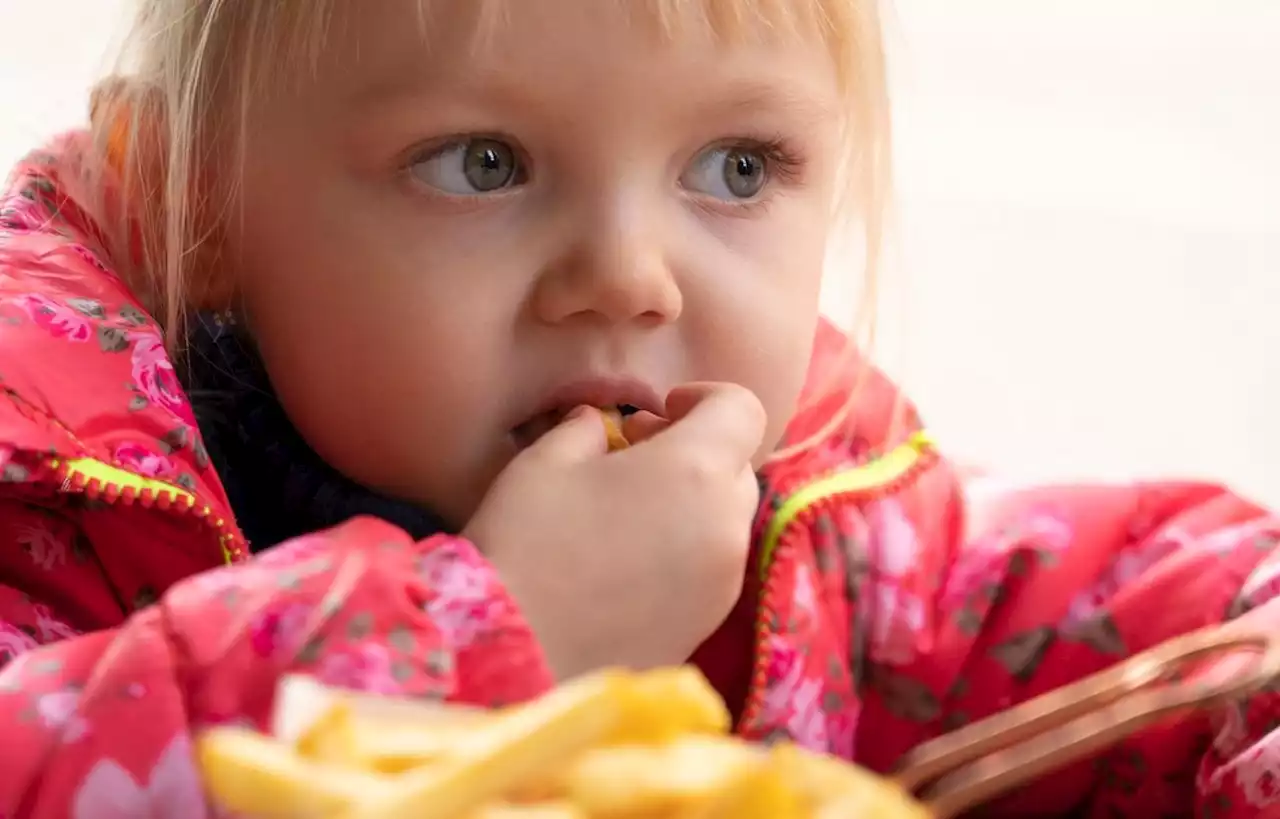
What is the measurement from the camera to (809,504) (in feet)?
2.17

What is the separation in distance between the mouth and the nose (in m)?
0.03

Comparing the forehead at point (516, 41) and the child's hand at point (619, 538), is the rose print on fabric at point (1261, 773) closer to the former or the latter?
the child's hand at point (619, 538)

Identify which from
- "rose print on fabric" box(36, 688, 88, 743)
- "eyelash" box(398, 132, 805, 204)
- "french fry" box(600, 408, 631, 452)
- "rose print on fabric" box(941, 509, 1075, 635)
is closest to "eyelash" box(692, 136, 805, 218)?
"eyelash" box(398, 132, 805, 204)

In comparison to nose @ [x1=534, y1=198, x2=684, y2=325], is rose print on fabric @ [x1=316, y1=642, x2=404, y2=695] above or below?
below

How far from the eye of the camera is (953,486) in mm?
755

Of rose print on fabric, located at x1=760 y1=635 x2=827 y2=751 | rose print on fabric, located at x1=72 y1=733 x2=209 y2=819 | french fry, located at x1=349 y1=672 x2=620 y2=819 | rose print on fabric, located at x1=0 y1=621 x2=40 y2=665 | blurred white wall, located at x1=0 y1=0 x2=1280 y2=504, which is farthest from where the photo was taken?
blurred white wall, located at x1=0 y1=0 x2=1280 y2=504

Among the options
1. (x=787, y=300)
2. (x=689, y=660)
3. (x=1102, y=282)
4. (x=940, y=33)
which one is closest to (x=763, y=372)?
(x=787, y=300)

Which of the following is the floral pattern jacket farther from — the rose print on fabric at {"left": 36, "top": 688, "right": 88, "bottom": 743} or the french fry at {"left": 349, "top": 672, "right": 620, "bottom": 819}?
the french fry at {"left": 349, "top": 672, "right": 620, "bottom": 819}

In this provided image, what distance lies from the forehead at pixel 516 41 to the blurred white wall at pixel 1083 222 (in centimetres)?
35

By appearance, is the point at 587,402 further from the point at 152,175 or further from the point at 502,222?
the point at 152,175

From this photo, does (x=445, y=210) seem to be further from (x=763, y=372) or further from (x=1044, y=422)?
(x=1044, y=422)

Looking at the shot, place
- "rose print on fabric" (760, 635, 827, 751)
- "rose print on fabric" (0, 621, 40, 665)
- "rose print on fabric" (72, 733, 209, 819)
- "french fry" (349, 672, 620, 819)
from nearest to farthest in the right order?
"french fry" (349, 672, 620, 819) → "rose print on fabric" (72, 733, 209, 819) → "rose print on fabric" (0, 621, 40, 665) → "rose print on fabric" (760, 635, 827, 751)

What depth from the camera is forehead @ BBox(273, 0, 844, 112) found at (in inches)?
20.9

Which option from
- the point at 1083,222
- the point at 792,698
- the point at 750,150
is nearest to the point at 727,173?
the point at 750,150
